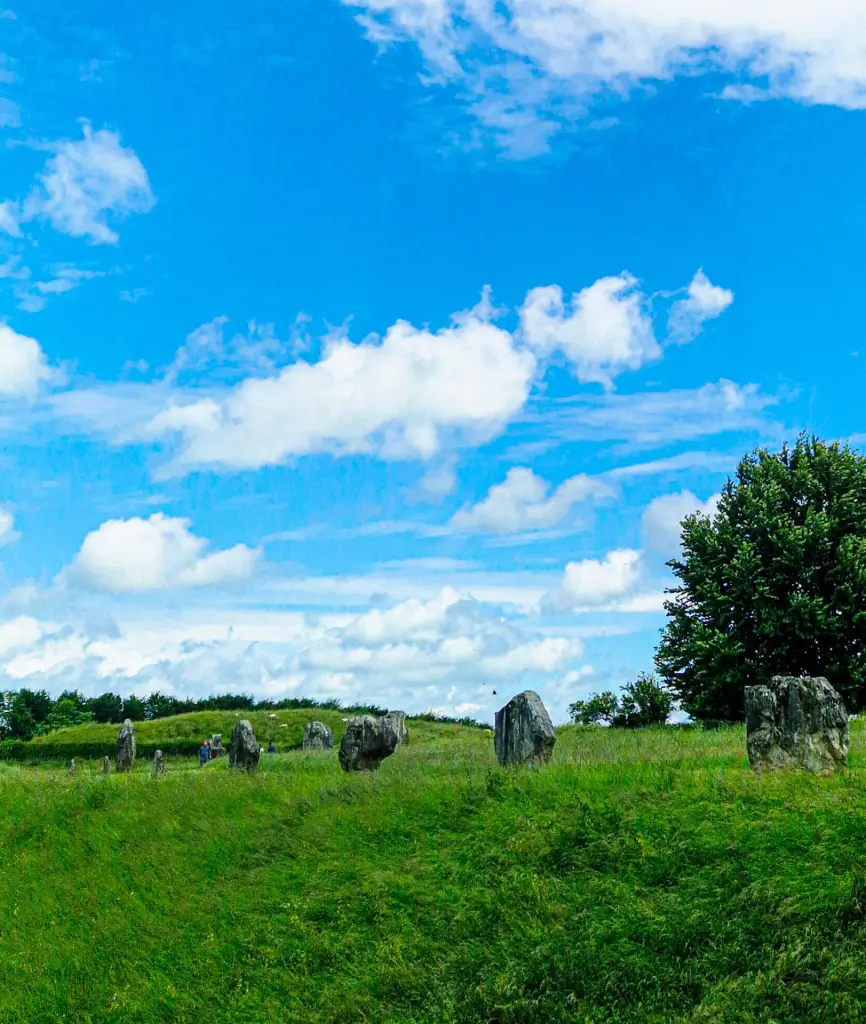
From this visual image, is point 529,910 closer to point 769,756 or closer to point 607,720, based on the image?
point 769,756

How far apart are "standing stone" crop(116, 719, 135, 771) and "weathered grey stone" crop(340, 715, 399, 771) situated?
18.4m

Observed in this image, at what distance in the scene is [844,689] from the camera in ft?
119

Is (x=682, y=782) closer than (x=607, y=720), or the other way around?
(x=682, y=782)

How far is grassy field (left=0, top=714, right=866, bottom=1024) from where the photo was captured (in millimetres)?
11344

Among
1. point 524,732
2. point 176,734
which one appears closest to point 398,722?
point 524,732

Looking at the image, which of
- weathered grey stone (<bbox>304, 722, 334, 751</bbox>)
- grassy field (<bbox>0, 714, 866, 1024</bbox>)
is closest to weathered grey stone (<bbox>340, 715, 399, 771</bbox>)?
grassy field (<bbox>0, 714, 866, 1024</bbox>)

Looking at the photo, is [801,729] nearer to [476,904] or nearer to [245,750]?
[476,904]

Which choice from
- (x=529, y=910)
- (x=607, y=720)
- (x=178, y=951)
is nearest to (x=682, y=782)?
(x=529, y=910)

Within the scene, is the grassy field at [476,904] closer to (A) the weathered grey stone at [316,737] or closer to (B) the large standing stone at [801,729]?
(B) the large standing stone at [801,729]

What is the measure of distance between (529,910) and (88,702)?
8270 cm

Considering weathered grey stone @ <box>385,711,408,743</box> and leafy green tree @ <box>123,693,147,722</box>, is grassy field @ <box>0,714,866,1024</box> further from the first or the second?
leafy green tree @ <box>123,693,147,722</box>

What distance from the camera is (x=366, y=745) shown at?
79.7ft

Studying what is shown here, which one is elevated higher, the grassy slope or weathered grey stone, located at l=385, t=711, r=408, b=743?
weathered grey stone, located at l=385, t=711, r=408, b=743

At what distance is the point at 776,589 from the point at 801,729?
22006mm
